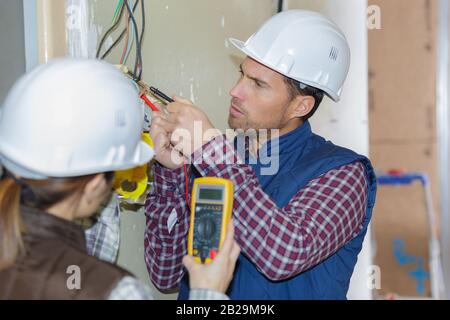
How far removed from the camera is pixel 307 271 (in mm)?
1458

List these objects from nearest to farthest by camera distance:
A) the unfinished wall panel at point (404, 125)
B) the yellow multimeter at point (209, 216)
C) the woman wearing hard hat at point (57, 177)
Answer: the woman wearing hard hat at point (57, 177), the yellow multimeter at point (209, 216), the unfinished wall panel at point (404, 125)

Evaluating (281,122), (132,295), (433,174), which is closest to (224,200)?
(132,295)

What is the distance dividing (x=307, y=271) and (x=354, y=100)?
1.17 metres

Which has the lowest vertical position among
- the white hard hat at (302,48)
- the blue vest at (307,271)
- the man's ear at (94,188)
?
the blue vest at (307,271)

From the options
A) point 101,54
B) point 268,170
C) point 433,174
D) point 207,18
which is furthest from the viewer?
point 433,174

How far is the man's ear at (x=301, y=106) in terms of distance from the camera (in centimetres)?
163

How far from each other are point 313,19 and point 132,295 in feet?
3.04

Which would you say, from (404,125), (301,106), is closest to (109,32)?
(301,106)

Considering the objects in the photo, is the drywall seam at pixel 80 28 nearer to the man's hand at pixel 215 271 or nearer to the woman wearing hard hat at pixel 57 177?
the woman wearing hard hat at pixel 57 177

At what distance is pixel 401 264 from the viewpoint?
4.05 metres

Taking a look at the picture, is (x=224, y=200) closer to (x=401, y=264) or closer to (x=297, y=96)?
(x=297, y=96)

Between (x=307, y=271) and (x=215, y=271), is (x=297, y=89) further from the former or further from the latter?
(x=215, y=271)

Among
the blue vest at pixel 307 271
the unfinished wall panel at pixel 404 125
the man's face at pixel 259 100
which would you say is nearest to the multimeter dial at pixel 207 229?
the blue vest at pixel 307 271

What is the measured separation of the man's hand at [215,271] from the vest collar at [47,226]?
0.75ft
